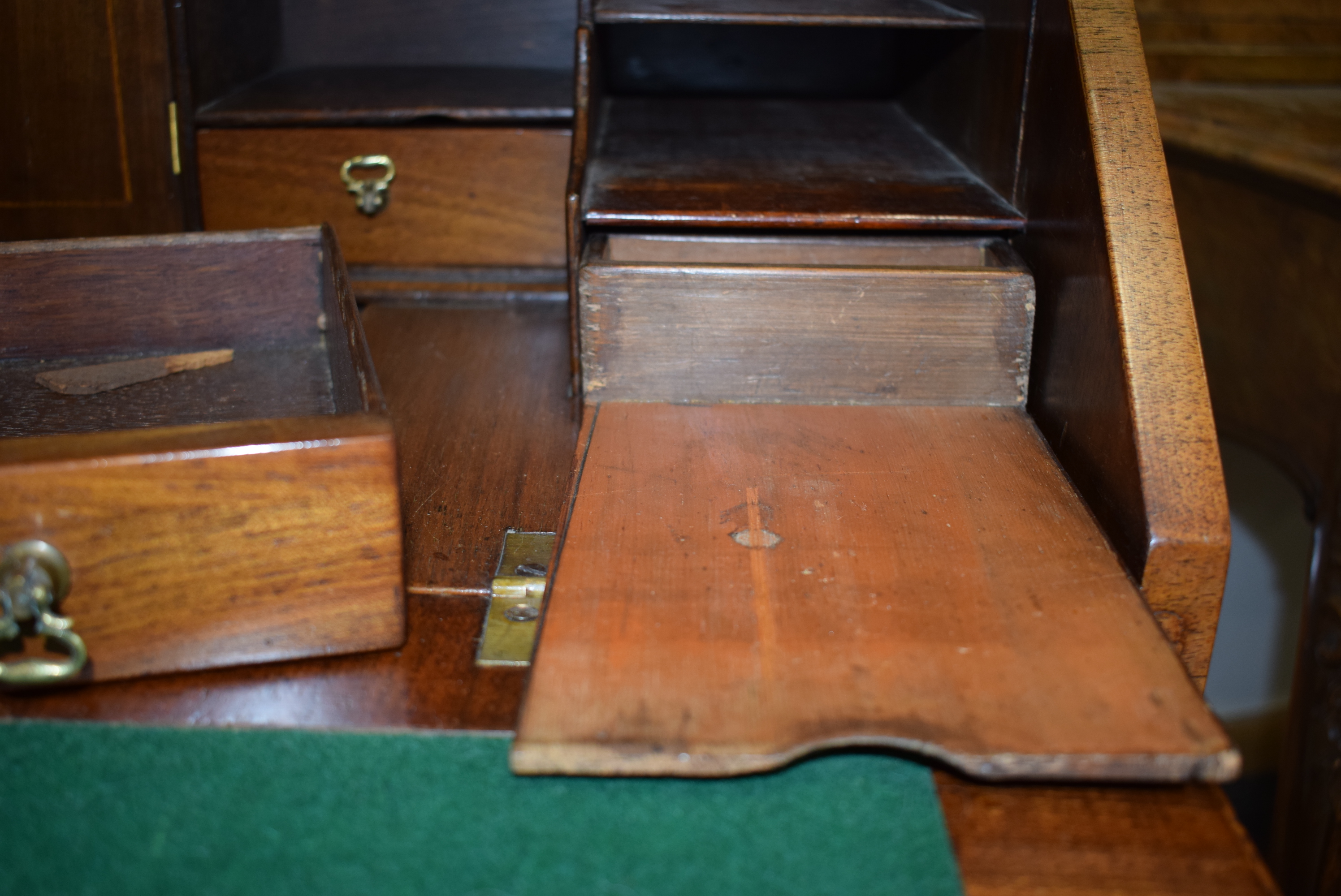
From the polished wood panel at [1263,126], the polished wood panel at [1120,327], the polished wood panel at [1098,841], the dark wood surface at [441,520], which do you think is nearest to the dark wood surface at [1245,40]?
the polished wood panel at [1263,126]

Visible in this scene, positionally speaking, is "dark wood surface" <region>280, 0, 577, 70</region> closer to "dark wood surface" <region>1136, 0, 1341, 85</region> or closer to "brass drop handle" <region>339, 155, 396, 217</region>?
"brass drop handle" <region>339, 155, 396, 217</region>

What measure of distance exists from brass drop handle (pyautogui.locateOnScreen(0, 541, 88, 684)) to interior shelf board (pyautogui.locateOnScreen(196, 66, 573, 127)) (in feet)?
2.88

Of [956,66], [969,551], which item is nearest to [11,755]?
[969,551]

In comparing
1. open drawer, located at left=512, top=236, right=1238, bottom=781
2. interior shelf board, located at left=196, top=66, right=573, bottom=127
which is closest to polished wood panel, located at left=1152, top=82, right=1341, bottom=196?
open drawer, located at left=512, top=236, right=1238, bottom=781

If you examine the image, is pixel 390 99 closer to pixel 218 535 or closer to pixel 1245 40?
pixel 218 535

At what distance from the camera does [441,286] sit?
1451 mm

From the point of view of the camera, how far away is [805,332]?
3.44ft

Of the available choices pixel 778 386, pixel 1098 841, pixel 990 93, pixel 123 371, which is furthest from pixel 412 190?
pixel 1098 841

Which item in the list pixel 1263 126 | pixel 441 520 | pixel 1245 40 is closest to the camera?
pixel 441 520

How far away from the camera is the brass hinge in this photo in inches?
30.4

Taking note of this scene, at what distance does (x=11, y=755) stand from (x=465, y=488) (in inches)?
16.7

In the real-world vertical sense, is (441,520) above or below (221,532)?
below

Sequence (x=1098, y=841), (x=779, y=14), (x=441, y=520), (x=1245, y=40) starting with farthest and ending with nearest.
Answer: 1. (x=1245, y=40)
2. (x=779, y=14)
3. (x=441, y=520)
4. (x=1098, y=841)

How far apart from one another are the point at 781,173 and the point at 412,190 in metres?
0.51
